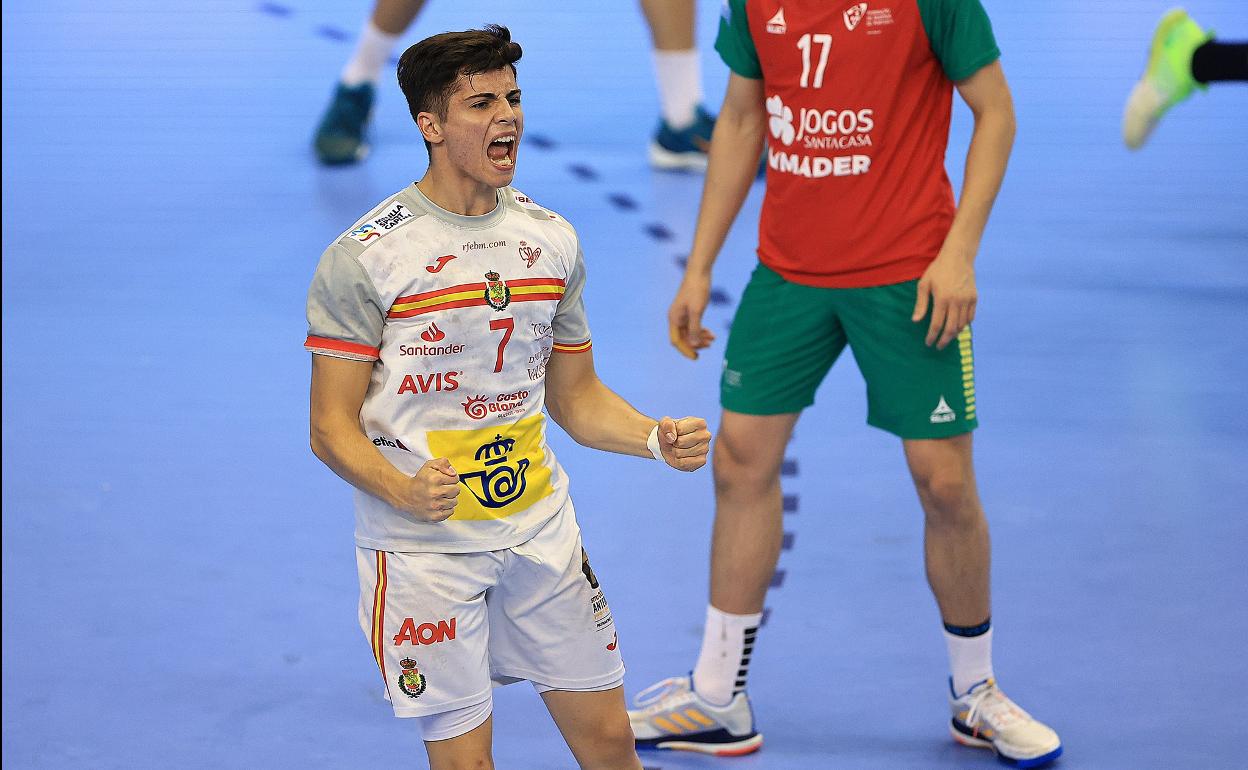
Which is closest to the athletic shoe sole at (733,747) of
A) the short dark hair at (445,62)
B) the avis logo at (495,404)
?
the avis logo at (495,404)

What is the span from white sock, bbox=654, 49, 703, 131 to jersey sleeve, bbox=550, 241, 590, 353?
4480 millimetres

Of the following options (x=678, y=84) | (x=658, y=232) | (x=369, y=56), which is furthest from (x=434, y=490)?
(x=369, y=56)

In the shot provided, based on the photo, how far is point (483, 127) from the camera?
2.35m

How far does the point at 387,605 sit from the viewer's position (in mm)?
2441

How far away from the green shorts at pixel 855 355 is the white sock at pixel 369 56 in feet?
14.0

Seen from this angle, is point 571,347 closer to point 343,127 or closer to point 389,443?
point 389,443

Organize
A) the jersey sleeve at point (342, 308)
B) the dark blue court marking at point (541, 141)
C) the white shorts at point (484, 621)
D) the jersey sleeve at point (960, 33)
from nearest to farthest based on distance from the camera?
1. the jersey sleeve at point (342, 308)
2. the white shorts at point (484, 621)
3. the jersey sleeve at point (960, 33)
4. the dark blue court marking at point (541, 141)

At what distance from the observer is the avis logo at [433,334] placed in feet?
7.79

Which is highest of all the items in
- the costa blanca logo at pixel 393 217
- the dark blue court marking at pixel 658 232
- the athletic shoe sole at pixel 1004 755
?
the costa blanca logo at pixel 393 217

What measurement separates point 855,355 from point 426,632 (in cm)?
105

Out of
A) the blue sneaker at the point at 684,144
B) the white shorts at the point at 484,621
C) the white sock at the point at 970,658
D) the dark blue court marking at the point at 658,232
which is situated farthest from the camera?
the blue sneaker at the point at 684,144

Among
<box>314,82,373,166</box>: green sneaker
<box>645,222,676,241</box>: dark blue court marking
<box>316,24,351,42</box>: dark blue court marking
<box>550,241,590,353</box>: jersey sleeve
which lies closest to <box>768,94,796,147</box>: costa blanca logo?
<box>550,241,590,353</box>: jersey sleeve

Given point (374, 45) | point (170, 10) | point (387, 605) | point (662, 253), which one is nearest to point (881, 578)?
point (387, 605)

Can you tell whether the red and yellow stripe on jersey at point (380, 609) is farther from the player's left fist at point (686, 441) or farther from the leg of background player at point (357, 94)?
the leg of background player at point (357, 94)
